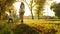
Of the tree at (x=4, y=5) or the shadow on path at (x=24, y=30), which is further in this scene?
the tree at (x=4, y=5)

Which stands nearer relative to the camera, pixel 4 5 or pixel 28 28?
pixel 28 28

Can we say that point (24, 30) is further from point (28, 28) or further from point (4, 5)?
point (4, 5)

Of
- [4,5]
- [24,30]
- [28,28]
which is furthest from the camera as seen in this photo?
[4,5]

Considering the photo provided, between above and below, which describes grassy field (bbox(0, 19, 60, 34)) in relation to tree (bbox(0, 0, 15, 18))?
below

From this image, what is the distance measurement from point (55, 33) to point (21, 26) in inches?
73.4

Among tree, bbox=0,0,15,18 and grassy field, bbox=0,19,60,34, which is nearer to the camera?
grassy field, bbox=0,19,60,34

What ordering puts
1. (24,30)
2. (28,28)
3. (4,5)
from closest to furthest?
(24,30) < (28,28) < (4,5)

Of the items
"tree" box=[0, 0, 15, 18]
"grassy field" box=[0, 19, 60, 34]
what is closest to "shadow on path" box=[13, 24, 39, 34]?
"grassy field" box=[0, 19, 60, 34]

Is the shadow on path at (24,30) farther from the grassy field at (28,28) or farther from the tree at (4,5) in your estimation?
the tree at (4,5)

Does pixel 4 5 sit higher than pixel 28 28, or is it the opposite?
pixel 4 5

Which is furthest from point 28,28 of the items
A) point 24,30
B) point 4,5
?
point 4,5

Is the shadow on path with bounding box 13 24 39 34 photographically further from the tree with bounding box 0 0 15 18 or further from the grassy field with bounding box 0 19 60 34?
the tree with bounding box 0 0 15 18

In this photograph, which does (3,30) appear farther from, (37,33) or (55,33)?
(55,33)

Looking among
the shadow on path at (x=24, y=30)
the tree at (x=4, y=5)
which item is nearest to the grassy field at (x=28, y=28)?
the shadow on path at (x=24, y=30)
